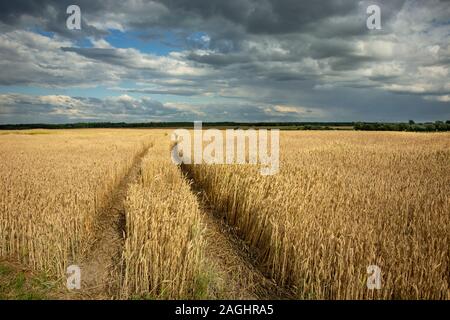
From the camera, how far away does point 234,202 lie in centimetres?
823

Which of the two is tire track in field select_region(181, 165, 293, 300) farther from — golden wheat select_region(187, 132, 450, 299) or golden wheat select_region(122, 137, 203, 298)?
golden wheat select_region(122, 137, 203, 298)

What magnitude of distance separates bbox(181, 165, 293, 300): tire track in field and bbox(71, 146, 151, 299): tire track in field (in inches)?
62.6

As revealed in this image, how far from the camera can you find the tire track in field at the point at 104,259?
4.90 metres

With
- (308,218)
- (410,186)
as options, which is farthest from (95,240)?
(410,186)

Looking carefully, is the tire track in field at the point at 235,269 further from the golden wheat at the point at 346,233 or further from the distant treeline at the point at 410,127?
the distant treeline at the point at 410,127

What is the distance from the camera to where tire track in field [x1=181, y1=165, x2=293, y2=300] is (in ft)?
15.9

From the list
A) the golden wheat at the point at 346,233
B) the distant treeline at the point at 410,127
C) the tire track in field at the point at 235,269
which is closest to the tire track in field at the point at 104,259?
the tire track in field at the point at 235,269

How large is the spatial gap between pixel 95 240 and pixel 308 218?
14.3 ft

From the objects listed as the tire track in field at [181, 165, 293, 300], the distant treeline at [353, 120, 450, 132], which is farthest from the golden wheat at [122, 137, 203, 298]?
the distant treeline at [353, 120, 450, 132]

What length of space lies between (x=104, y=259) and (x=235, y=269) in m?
A: 2.45

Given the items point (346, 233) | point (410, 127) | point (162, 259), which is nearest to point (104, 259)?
point (162, 259)

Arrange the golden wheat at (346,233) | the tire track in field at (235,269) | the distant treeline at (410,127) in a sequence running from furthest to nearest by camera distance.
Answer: the distant treeline at (410,127) → the tire track in field at (235,269) → the golden wheat at (346,233)

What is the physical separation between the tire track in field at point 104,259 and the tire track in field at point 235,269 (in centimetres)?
159
